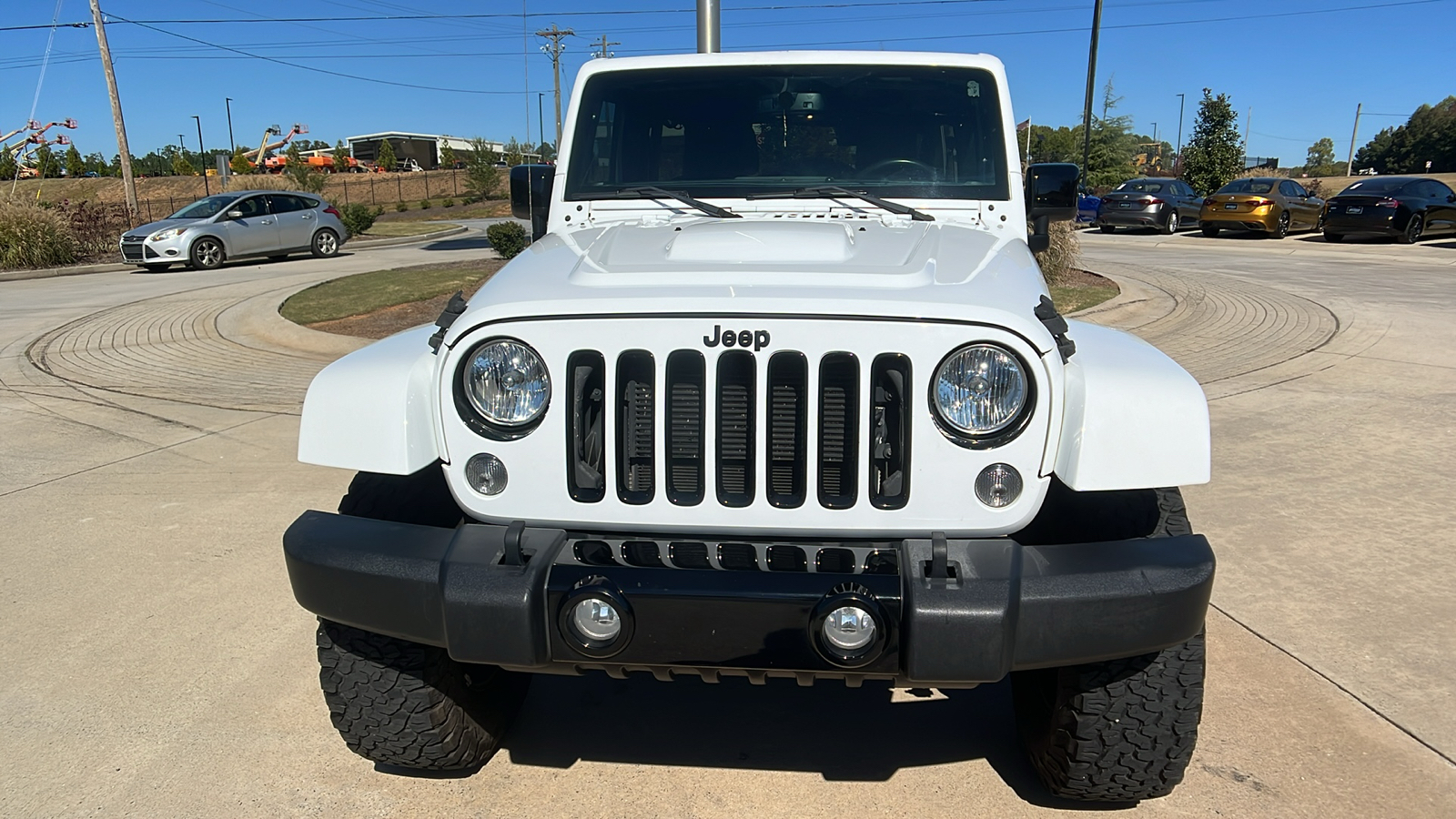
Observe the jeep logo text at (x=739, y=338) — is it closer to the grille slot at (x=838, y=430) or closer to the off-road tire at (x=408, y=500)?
the grille slot at (x=838, y=430)

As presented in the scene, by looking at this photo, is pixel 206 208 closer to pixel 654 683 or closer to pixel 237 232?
pixel 237 232

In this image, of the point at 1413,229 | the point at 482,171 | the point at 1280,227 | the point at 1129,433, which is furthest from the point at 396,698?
the point at 482,171

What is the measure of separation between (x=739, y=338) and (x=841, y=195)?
53.3 inches

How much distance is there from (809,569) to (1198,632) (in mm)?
877

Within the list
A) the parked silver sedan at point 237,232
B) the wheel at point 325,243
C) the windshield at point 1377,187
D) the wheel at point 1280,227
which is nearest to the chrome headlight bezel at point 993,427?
the parked silver sedan at point 237,232

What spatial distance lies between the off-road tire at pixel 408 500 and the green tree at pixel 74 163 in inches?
2934

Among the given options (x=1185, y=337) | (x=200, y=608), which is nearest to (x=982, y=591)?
(x=200, y=608)

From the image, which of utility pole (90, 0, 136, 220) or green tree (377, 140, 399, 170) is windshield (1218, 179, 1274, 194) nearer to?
utility pole (90, 0, 136, 220)

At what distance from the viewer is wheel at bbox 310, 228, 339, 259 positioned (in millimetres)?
19156

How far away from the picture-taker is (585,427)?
238 centimetres

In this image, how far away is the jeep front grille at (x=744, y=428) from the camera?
225 cm

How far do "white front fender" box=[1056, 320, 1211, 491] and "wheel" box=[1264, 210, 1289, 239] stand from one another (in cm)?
2162

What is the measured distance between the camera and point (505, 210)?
39.9m

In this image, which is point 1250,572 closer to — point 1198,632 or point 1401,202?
point 1198,632
